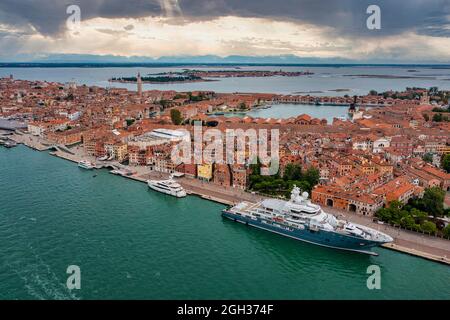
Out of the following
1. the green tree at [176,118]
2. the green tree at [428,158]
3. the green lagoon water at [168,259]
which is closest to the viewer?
the green lagoon water at [168,259]

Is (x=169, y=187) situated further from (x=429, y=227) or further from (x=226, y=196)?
(x=429, y=227)

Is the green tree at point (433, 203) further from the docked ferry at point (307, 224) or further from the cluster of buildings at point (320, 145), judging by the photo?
the docked ferry at point (307, 224)

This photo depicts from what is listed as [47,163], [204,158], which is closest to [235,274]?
[204,158]

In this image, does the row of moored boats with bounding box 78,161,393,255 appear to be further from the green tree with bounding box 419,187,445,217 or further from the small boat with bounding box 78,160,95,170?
the small boat with bounding box 78,160,95,170

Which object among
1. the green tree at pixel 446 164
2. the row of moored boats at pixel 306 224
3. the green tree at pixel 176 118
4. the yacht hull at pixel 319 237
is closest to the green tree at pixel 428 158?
the green tree at pixel 446 164

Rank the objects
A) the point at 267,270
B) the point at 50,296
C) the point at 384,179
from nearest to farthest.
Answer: the point at 50,296 < the point at 267,270 < the point at 384,179

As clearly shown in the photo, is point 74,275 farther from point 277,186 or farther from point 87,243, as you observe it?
point 277,186
